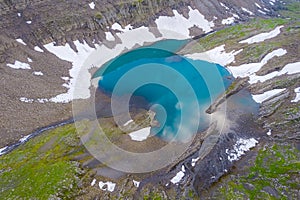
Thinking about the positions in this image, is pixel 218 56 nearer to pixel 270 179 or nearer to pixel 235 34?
pixel 235 34

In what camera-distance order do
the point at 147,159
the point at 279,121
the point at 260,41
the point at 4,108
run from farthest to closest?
the point at 260,41 < the point at 4,108 < the point at 279,121 < the point at 147,159

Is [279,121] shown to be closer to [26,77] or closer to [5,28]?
[26,77]

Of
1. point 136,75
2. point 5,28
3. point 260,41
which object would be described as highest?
point 5,28

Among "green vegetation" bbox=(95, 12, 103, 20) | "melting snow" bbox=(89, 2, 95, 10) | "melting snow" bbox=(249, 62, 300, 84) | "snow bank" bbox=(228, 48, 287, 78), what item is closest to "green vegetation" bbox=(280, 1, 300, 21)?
"snow bank" bbox=(228, 48, 287, 78)

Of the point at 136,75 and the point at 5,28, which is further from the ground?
the point at 5,28

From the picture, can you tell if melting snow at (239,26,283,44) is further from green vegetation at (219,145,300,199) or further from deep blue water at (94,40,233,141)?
green vegetation at (219,145,300,199)

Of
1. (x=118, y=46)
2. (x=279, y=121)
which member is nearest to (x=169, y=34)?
(x=118, y=46)
